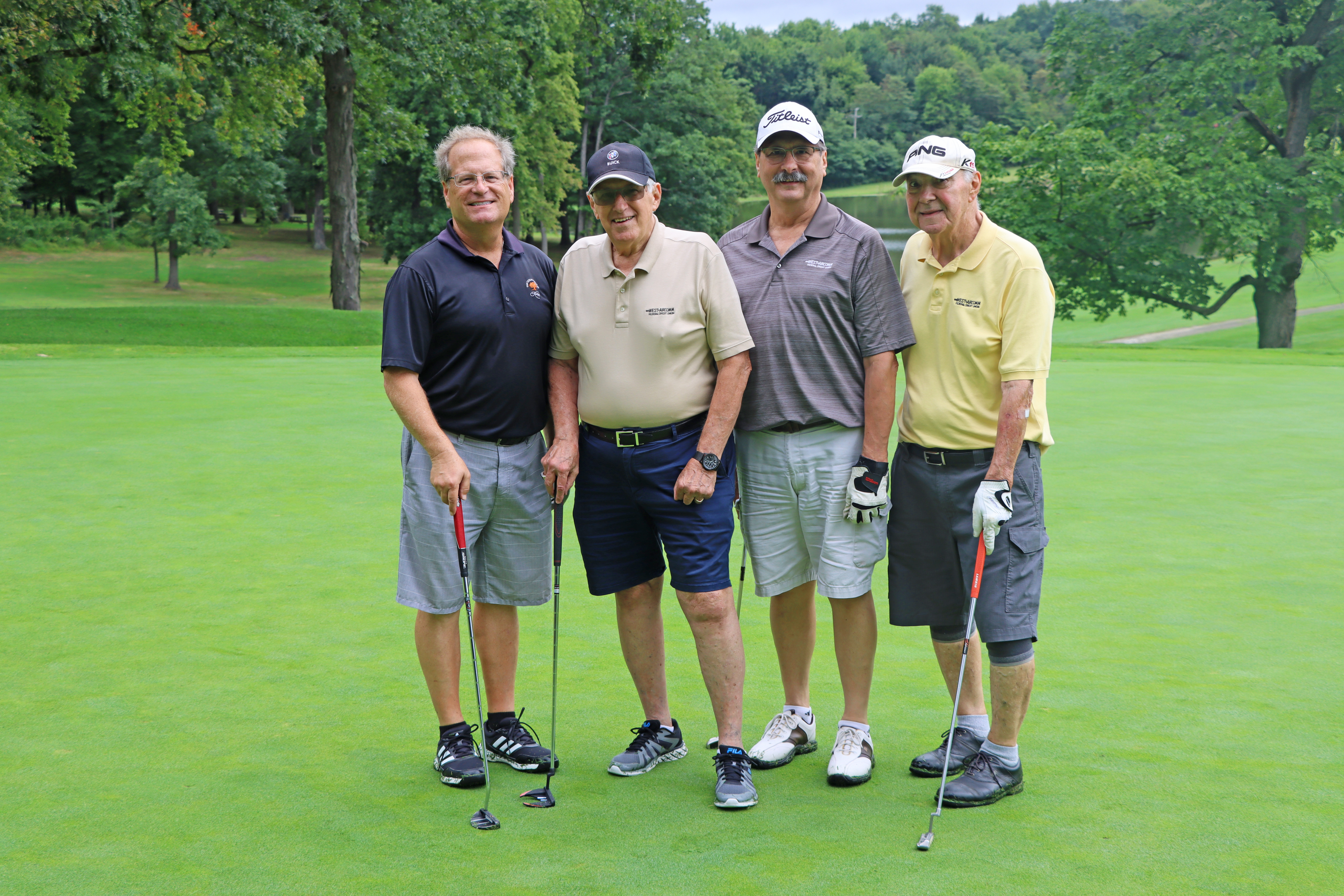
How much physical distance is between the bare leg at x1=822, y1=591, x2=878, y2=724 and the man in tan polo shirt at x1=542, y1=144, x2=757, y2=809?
1.10 feet

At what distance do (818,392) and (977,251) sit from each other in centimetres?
62

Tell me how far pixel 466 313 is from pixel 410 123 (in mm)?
23846

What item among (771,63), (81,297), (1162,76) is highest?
(771,63)

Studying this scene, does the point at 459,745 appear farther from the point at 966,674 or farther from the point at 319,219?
the point at 319,219

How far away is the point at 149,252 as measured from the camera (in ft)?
150

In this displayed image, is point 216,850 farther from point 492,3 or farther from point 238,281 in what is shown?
point 238,281

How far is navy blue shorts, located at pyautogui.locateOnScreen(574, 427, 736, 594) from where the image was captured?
3.46 m

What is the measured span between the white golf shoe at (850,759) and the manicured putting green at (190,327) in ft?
55.8

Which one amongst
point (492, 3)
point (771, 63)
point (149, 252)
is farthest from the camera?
point (771, 63)

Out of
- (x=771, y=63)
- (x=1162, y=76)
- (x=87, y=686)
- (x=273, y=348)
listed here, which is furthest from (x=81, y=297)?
(x=771, y=63)

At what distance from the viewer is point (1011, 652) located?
338cm

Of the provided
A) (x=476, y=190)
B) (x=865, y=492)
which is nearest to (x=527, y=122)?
(x=476, y=190)

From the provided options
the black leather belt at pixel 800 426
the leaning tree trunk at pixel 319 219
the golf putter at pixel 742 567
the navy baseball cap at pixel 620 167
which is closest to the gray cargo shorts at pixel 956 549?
the black leather belt at pixel 800 426

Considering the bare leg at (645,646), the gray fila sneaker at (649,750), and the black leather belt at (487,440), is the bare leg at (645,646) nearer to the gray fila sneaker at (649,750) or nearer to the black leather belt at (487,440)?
the gray fila sneaker at (649,750)
